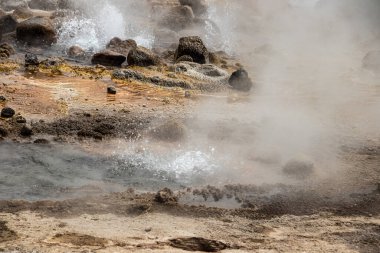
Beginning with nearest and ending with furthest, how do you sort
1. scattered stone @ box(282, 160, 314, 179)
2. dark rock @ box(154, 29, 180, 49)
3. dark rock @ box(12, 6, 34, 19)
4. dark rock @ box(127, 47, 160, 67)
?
scattered stone @ box(282, 160, 314, 179)
dark rock @ box(127, 47, 160, 67)
dark rock @ box(154, 29, 180, 49)
dark rock @ box(12, 6, 34, 19)

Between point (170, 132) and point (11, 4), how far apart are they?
11696 millimetres

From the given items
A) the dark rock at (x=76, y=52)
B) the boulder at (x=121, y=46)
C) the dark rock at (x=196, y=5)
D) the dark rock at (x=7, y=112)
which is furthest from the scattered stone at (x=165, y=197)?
the dark rock at (x=196, y=5)

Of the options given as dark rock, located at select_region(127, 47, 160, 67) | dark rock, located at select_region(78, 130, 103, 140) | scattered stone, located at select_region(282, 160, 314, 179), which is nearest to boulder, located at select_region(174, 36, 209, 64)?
dark rock, located at select_region(127, 47, 160, 67)

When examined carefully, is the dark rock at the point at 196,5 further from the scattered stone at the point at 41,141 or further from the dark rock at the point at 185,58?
the scattered stone at the point at 41,141

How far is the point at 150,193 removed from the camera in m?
6.02

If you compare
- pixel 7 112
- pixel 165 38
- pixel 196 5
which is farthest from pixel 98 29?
pixel 7 112

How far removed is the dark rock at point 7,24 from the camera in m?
13.9

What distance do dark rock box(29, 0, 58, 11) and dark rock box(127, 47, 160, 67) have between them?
6.52m

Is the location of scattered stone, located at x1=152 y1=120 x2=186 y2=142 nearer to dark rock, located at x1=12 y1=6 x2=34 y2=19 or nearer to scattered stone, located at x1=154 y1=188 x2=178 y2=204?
scattered stone, located at x1=154 y1=188 x2=178 y2=204

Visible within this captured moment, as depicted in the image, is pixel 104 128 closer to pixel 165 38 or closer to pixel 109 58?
pixel 109 58

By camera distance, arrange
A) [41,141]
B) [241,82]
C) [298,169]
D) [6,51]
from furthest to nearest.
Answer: [6,51], [241,82], [41,141], [298,169]

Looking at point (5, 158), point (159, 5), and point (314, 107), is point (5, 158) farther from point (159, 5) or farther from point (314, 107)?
point (159, 5)

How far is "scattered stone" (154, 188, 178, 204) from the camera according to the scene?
226 inches

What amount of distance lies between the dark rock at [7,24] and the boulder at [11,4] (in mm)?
3010
